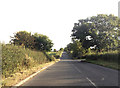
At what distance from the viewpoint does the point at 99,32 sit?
48812 mm

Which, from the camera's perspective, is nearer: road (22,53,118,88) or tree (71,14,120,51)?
road (22,53,118,88)

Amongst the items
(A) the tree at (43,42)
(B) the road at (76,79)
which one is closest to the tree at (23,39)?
(A) the tree at (43,42)

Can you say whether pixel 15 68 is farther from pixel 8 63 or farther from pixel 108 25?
pixel 108 25

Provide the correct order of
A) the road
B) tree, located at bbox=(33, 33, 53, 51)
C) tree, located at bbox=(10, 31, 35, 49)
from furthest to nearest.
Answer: tree, located at bbox=(33, 33, 53, 51)
tree, located at bbox=(10, 31, 35, 49)
the road

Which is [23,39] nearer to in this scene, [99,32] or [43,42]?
[43,42]

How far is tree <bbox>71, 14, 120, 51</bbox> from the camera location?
1869 inches

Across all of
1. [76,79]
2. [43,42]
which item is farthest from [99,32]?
[76,79]

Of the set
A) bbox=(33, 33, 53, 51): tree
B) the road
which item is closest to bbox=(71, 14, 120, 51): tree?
bbox=(33, 33, 53, 51): tree

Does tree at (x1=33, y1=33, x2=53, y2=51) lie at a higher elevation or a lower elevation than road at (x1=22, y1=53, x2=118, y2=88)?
higher

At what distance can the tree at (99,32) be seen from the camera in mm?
47469

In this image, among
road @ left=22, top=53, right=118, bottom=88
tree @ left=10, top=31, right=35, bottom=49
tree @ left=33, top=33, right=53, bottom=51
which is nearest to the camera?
road @ left=22, top=53, right=118, bottom=88

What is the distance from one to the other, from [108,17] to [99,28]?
4.64 meters

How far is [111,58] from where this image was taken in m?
34.2

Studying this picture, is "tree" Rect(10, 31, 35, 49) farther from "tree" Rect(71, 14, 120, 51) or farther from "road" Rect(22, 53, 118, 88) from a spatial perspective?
"road" Rect(22, 53, 118, 88)
